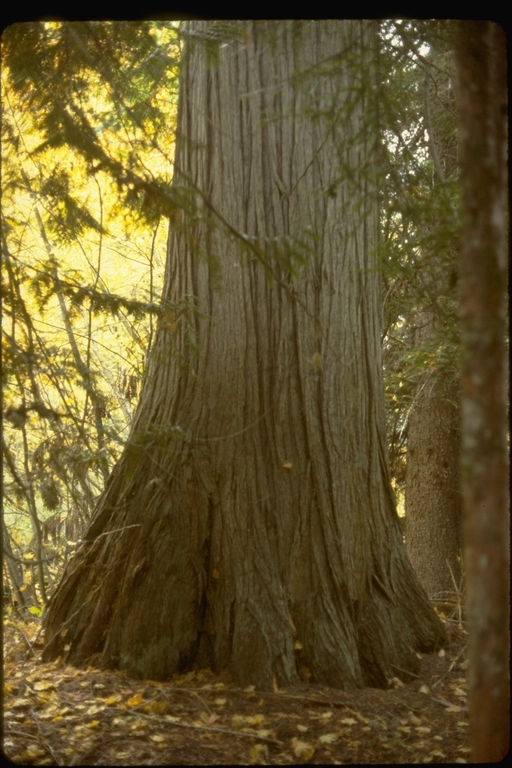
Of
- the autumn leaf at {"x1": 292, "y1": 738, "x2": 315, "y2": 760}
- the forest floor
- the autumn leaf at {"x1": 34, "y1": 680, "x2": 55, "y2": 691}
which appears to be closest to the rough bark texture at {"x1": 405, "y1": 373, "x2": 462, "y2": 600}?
the forest floor

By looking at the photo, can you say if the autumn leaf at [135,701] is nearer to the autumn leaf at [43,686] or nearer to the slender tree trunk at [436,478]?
the autumn leaf at [43,686]

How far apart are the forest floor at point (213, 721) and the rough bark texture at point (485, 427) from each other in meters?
1.34

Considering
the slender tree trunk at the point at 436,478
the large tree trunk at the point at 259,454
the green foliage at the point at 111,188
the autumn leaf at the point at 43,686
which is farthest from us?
the slender tree trunk at the point at 436,478

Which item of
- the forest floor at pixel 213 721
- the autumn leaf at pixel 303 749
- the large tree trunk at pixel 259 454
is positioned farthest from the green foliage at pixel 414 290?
the autumn leaf at pixel 303 749

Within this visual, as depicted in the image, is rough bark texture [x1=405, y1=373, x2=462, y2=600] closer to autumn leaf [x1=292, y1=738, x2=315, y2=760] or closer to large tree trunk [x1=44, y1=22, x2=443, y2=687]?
large tree trunk [x1=44, y1=22, x2=443, y2=687]

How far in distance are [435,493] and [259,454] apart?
343 cm

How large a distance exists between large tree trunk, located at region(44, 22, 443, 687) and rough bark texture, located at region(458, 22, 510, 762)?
165 centimetres

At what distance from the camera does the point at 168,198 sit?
3.09m

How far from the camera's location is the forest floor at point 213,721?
124 inches

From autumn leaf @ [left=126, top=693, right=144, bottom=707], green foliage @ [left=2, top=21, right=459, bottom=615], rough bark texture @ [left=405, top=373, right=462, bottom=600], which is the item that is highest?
green foliage @ [left=2, top=21, right=459, bottom=615]

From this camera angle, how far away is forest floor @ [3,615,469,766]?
315 cm

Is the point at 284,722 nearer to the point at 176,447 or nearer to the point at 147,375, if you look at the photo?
the point at 176,447

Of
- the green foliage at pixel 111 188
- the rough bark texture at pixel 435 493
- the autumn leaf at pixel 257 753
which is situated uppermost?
the green foliage at pixel 111 188

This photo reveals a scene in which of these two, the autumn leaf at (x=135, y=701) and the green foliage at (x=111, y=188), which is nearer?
the green foliage at (x=111, y=188)
